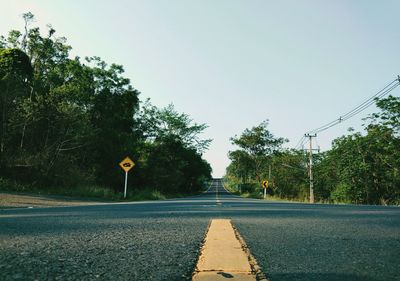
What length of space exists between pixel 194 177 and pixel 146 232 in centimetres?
6664

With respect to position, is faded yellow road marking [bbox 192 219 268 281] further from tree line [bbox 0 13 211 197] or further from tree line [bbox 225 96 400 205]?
tree line [bbox 225 96 400 205]

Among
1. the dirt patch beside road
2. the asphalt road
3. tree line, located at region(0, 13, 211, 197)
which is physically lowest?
the dirt patch beside road

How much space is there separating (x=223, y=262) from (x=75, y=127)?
83.0 ft

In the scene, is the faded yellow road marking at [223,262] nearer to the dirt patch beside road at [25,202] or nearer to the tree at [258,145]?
the dirt patch beside road at [25,202]

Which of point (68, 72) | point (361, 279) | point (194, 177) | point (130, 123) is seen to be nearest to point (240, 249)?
point (361, 279)

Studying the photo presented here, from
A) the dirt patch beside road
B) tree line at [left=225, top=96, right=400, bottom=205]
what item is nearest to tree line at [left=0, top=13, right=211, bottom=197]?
the dirt patch beside road

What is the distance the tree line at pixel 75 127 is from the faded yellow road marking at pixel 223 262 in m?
21.2

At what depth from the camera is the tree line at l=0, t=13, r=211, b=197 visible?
2286 centimetres

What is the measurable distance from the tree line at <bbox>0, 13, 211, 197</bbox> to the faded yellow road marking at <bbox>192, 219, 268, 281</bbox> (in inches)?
837

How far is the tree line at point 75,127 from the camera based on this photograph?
22859 millimetres

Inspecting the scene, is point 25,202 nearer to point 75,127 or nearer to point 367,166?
point 75,127

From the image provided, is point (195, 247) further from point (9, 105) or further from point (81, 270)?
point (9, 105)

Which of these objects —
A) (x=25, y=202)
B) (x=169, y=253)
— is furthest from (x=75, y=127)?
(x=169, y=253)

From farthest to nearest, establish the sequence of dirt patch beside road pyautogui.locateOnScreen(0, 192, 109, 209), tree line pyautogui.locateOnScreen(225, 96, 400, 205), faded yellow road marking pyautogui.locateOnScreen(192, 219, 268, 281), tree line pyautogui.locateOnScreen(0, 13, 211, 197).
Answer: tree line pyautogui.locateOnScreen(225, 96, 400, 205)
tree line pyautogui.locateOnScreen(0, 13, 211, 197)
dirt patch beside road pyautogui.locateOnScreen(0, 192, 109, 209)
faded yellow road marking pyautogui.locateOnScreen(192, 219, 268, 281)
